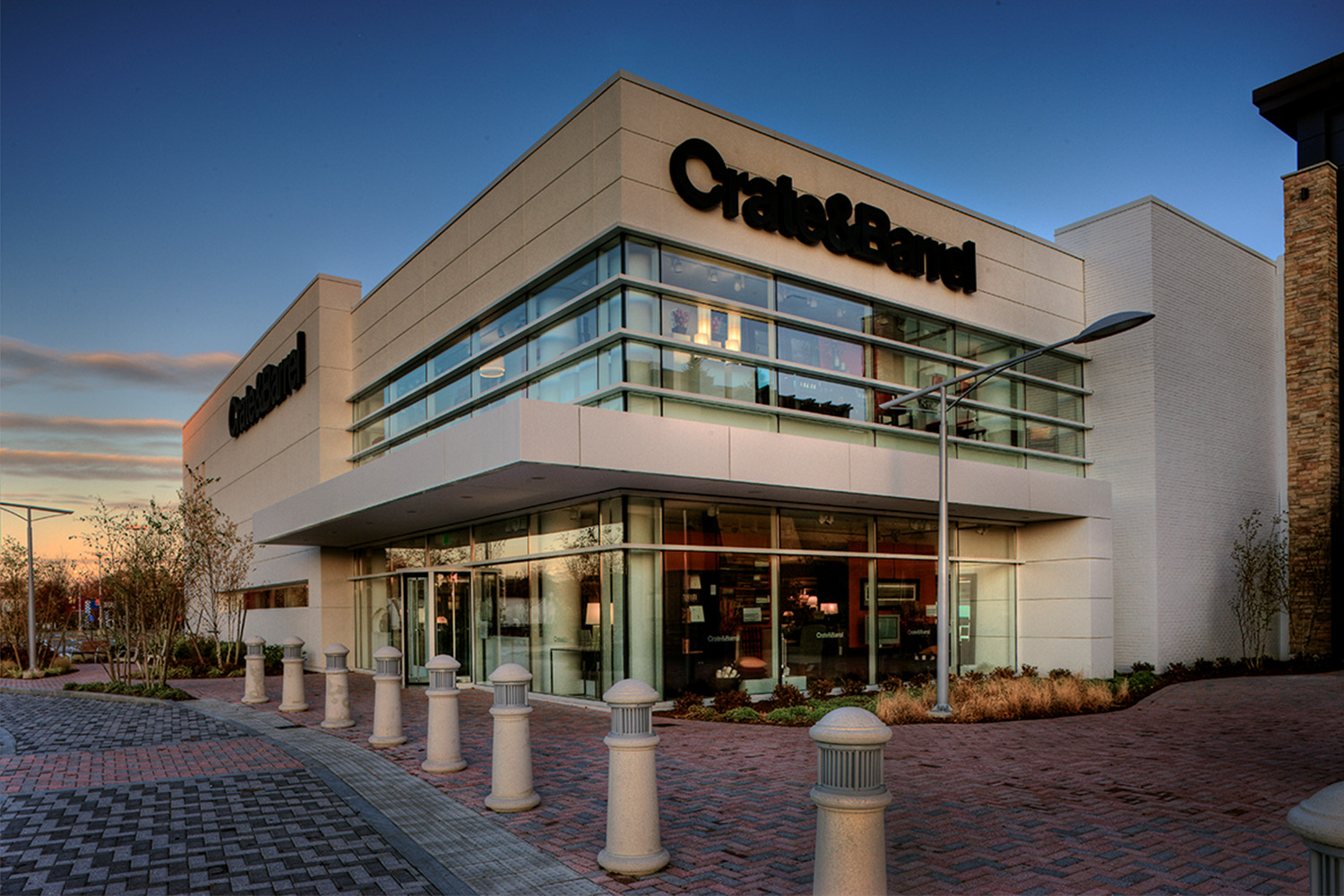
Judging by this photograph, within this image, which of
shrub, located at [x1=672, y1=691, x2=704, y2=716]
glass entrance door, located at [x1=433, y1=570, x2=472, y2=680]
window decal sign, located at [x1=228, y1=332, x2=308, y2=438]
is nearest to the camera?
shrub, located at [x1=672, y1=691, x2=704, y2=716]

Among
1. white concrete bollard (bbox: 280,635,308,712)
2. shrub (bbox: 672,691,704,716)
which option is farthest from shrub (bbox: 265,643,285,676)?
shrub (bbox: 672,691,704,716)

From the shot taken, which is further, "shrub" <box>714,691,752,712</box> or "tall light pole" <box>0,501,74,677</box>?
"tall light pole" <box>0,501,74,677</box>

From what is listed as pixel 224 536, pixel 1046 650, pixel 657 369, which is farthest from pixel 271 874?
pixel 224 536

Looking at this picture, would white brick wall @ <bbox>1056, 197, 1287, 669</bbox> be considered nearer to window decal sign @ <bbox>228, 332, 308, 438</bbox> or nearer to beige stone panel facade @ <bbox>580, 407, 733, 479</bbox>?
beige stone panel facade @ <bbox>580, 407, 733, 479</bbox>

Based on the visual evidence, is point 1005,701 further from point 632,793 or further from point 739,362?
point 632,793

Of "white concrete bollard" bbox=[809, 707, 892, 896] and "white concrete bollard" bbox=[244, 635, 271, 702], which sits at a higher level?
"white concrete bollard" bbox=[809, 707, 892, 896]

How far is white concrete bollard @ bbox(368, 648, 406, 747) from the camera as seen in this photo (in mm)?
11641

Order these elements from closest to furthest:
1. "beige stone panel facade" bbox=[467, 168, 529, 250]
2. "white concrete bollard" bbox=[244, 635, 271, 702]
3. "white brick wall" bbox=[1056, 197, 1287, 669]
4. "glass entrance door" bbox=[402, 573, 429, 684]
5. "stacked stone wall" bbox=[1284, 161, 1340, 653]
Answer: "white concrete bollard" bbox=[244, 635, 271, 702] → "beige stone panel facade" bbox=[467, 168, 529, 250] → "white brick wall" bbox=[1056, 197, 1287, 669] → "glass entrance door" bbox=[402, 573, 429, 684] → "stacked stone wall" bbox=[1284, 161, 1340, 653]

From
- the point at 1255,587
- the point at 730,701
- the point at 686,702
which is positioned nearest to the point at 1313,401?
the point at 1255,587

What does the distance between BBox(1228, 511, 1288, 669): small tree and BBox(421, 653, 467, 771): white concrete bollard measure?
20416mm

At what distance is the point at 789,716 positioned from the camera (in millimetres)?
13578

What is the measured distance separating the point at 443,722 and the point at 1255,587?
70.6 ft

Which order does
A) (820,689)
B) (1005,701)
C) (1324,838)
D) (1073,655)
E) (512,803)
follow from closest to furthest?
(1324,838)
(512,803)
(1005,701)
(820,689)
(1073,655)

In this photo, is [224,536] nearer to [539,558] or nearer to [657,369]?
[539,558]
